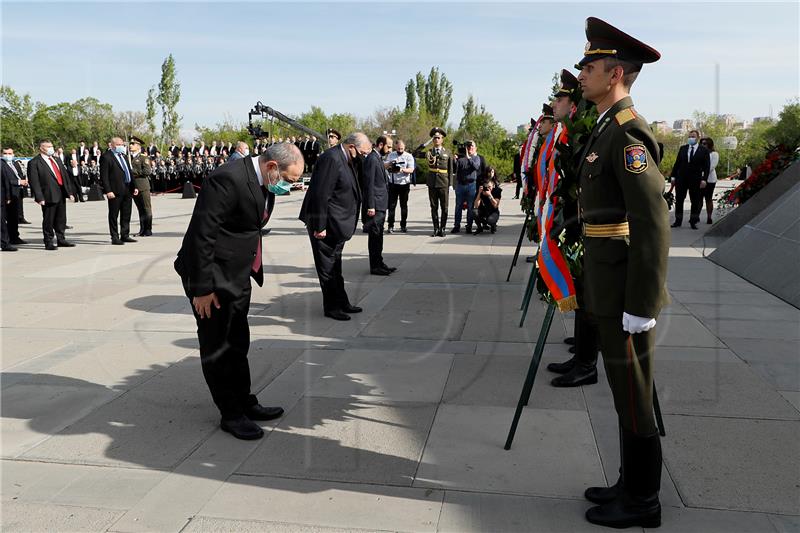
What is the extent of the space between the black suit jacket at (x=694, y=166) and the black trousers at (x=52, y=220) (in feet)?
40.2

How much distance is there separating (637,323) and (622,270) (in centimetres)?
25

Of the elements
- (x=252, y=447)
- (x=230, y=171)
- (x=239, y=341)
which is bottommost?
(x=252, y=447)

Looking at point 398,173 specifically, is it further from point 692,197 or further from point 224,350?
point 224,350

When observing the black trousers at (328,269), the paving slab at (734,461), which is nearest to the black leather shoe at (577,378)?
the paving slab at (734,461)

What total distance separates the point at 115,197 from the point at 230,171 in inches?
386

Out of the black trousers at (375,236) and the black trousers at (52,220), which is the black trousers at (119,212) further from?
the black trousers at (375,236)

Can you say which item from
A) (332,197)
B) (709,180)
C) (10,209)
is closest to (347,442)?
(332,197)

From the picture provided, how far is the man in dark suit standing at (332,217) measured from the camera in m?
7.04

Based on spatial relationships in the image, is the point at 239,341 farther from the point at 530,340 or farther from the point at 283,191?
the point at 530,340

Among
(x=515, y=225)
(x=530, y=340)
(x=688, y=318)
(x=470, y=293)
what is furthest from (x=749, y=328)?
(x=515, y=225)

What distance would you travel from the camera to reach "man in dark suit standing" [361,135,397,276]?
929cm

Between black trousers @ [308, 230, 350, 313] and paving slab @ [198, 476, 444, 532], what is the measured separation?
357 cm

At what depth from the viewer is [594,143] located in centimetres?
314

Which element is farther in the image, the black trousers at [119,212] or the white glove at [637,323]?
the black trousers at [119,212]
